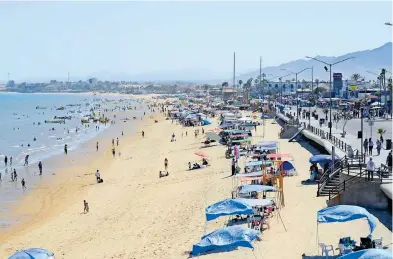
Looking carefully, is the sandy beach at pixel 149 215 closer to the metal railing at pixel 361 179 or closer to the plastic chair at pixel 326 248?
the plastic chair at pixel 326 248

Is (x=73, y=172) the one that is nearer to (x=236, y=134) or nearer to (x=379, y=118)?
(x=236, y=134)

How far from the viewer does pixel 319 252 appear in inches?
588

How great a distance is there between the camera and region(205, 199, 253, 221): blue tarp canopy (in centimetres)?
1662

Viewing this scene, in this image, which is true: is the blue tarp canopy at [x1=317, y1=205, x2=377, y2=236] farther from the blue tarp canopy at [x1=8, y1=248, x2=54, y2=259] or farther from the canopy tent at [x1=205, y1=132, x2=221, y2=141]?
the canopy tent at [x1=205, y1=132, x2=221, y2=141]

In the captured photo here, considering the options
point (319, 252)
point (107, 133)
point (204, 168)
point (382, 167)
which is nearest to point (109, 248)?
point (319, 252)

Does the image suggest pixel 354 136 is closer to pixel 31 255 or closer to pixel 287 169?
pixel 287 169

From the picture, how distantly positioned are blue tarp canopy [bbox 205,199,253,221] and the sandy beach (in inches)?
38.9

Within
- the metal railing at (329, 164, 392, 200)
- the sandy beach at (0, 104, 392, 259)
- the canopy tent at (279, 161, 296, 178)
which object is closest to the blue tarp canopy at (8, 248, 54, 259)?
the sandy beach at (0, 104, 392, 259)

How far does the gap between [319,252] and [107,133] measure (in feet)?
176

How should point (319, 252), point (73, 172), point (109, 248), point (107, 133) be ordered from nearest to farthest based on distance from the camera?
point (319, 252), point (109, 248), point (73, 172), point (107, 133)

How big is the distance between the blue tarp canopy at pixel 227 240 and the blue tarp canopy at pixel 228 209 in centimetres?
155

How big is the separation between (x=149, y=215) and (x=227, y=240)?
28.3ft

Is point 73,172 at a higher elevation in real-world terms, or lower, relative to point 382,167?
lower

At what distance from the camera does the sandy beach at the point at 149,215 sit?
54.6 feet
